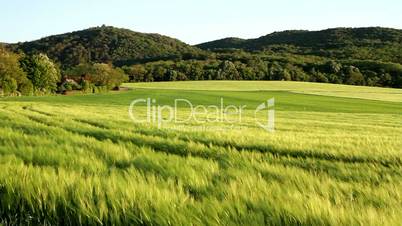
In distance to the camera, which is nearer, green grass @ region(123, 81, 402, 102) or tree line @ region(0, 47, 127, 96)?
tree line @ region(0, 47, 127, 96)

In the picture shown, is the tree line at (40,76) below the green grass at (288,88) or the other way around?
the other way around

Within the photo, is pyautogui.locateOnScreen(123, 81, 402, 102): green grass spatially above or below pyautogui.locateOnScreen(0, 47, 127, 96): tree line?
below

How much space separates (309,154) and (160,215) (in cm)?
585

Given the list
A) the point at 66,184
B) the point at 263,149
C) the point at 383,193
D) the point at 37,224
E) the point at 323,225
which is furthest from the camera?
the point at 263,149

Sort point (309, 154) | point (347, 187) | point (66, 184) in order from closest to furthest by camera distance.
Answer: point (66, 184), point (347, 187), point (309, 154)

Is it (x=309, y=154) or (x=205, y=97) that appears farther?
(x=205, y=97)

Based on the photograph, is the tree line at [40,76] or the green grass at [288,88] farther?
the green grass at [288,88]

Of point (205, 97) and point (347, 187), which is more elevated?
point (347, 187)

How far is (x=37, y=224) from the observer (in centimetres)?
312

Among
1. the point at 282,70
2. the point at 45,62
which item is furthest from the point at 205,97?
the point at 282,70

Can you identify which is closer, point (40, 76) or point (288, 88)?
point (40, 76)

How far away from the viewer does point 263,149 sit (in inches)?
358

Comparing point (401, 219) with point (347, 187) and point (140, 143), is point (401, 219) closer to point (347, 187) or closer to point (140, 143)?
point (347, 187)

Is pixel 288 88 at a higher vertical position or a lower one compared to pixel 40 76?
lower
